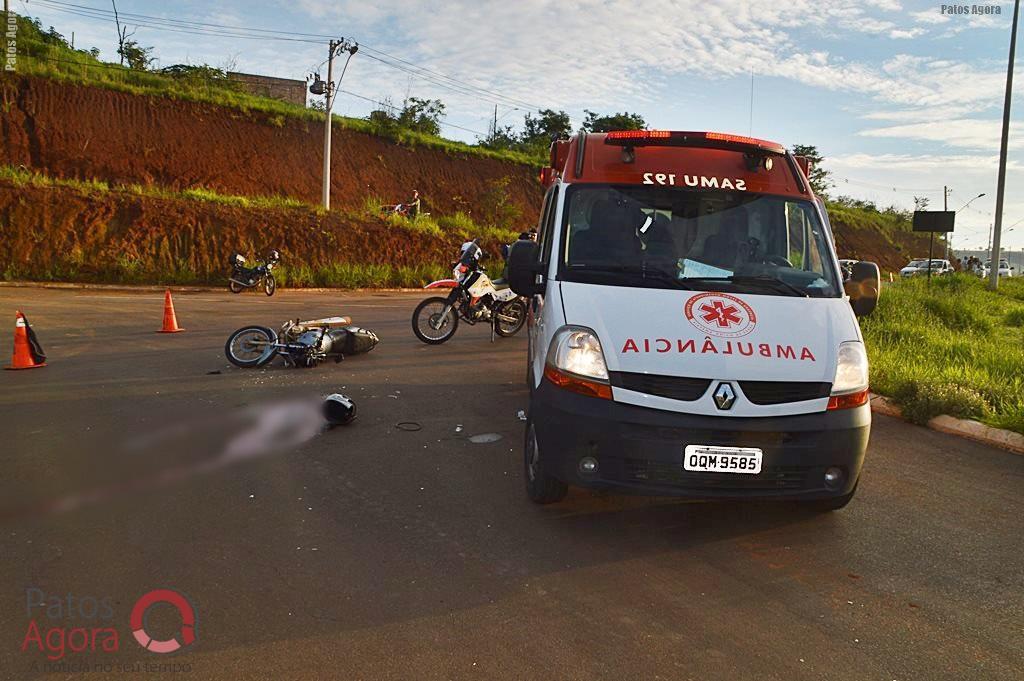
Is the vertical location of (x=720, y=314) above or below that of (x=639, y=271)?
below

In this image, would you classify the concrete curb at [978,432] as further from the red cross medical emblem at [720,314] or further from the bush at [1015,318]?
the bush at [1015,318]

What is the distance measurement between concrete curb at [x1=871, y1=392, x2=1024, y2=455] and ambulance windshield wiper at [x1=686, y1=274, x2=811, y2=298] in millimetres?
3340

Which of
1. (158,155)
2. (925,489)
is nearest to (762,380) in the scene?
(925,489)

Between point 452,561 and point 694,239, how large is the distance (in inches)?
105

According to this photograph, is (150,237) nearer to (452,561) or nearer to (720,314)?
(452,561)

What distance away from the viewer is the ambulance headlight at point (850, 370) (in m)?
4.07

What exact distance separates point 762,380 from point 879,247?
232ft

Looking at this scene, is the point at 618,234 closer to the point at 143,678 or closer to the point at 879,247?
the point at 143,678

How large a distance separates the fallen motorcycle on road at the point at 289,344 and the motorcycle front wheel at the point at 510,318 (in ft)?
10.5

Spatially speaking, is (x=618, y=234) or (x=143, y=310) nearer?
(x=618, y=234)

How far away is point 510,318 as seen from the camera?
12555 mm

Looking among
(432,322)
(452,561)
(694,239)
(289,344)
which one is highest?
(694,239)

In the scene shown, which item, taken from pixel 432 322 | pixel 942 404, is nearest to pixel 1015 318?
pixel 942 404

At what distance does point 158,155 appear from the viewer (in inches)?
1378
